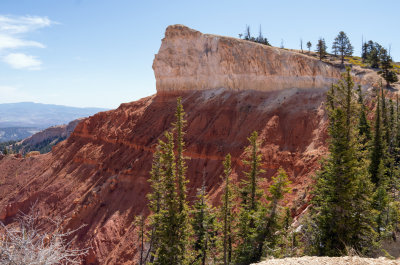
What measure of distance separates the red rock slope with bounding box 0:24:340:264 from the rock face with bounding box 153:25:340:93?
3.37 ft

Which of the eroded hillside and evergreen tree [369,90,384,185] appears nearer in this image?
evergreen tree [369,90,384,185]

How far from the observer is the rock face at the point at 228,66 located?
4431cm

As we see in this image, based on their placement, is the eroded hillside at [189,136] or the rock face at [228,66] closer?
the eroded hillside at [189,136]

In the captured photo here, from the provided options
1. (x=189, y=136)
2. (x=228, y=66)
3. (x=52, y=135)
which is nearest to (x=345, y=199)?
(x=189, y=136)

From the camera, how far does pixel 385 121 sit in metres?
34.4

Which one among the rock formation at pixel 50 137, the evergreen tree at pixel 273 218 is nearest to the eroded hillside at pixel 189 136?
the evergreen tree at pixel 273 218

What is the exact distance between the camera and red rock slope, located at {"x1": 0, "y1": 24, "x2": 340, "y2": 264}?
34906mm

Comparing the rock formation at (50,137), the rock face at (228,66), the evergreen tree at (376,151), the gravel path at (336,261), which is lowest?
the rock formation at (50,137)

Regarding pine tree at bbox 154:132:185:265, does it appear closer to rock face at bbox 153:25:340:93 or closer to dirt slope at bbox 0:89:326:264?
dirt slope at bbox 0:89:326:264

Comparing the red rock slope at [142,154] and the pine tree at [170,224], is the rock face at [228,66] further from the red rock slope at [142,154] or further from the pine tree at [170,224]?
the pine tree at [170,224]

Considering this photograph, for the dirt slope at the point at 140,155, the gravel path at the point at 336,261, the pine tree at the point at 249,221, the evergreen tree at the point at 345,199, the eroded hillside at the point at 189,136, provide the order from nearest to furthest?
the gravel path at the point at 336,261 < the evergreen tree at the point at 345,199 < the pine tree at the point at 249,221 < the dirt slope at the point at 140,155 < the eroded hillside at the point at 189,136

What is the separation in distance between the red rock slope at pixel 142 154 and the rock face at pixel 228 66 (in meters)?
1.03

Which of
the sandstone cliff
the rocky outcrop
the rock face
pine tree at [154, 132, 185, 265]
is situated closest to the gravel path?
pine tree at [154, 132, 185, 265]

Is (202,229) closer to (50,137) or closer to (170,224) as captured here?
(170,224)
